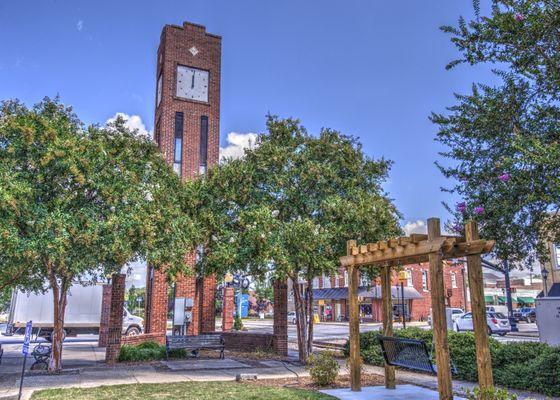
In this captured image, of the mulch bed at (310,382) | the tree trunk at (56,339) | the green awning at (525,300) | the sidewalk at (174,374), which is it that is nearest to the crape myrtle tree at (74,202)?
the tree trunk at (56,339)

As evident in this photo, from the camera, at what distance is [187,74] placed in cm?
2459

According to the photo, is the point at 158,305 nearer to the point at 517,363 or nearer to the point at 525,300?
the point at 517,363

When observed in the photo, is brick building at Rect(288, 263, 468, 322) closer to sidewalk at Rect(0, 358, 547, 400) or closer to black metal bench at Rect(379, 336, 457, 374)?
sidewalk at Rect(0, 358, 547, 400)

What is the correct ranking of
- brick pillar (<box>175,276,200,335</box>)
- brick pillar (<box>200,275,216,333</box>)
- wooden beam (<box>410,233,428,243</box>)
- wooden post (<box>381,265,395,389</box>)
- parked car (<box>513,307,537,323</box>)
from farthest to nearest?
parked car (<box>513,307,537,323</box>)
brick pillar (<box>200,275,216,333</box>)
brick pillar (<box>175,276,200,335</box>)
wooden post (<box>381,265,395,389</box>)
wooden beam (<box>410,233,428,243</box>)

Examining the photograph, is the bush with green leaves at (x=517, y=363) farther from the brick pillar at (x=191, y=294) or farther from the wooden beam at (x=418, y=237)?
the brick pillar at (x=191, y=294)

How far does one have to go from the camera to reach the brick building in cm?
5044

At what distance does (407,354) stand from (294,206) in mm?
6934

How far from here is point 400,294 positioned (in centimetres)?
4781

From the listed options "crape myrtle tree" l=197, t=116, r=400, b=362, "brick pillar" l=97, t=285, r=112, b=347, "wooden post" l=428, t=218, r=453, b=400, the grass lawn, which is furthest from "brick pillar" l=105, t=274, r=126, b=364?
"wooden post" l=428, t=218, r=453, b=400

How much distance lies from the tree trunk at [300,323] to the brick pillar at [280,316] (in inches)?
24.4

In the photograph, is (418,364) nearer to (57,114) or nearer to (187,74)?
(57,114)

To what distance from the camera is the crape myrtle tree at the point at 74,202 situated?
10.4 m

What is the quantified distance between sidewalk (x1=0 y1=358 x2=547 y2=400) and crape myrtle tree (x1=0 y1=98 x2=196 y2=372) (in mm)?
1217

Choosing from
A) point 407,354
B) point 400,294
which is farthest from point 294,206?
point 400,294
